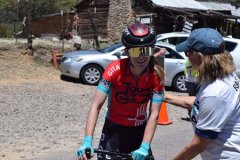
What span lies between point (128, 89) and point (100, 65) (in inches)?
444

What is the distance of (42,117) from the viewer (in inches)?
370

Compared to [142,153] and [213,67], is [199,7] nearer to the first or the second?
[142,153]

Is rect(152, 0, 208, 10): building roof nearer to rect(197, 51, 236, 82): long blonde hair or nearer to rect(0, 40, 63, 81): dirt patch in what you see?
rect(0, 40, 63, 81): dirt patch

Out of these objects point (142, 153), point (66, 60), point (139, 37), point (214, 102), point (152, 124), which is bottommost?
point (66, 60)

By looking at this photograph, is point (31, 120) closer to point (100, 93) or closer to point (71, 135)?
point (71, 135)

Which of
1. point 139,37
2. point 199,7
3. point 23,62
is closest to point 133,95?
point 139,37

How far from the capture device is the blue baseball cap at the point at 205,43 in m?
2.84

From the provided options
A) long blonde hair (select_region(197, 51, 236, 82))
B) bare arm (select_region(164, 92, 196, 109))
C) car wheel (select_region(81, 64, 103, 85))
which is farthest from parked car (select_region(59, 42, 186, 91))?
long blonde hair (select_region(197, 51, 236, 82))

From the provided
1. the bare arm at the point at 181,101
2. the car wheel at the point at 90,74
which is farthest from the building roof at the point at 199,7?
the bare arm at the point at 181,101

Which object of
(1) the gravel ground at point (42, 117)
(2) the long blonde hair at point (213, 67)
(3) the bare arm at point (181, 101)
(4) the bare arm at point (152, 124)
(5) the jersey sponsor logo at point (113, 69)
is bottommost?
(1) the gravel ground at point (42, 117)

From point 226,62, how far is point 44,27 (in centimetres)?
4541

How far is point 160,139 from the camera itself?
8.14 m

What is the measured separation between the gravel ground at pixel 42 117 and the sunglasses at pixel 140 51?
3690mm

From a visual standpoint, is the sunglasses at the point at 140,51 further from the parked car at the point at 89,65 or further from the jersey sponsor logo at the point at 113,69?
the parked car at the point at 89,65
